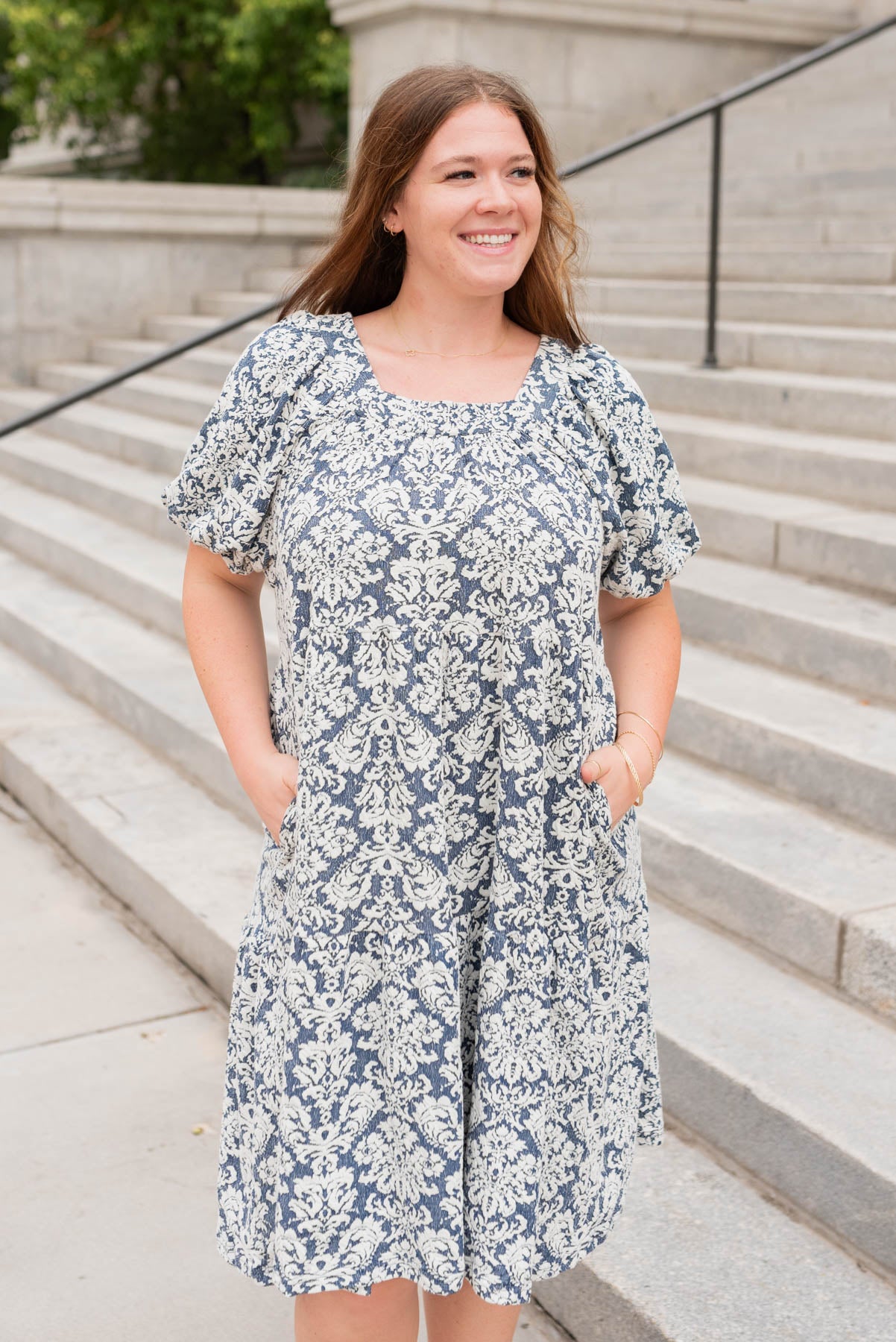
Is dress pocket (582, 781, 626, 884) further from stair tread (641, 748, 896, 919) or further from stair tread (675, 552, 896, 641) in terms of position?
stair tread (675, 552, 896, 641)

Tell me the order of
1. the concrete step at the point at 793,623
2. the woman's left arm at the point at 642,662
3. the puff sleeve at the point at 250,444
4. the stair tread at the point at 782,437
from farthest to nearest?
the stair tread at the point at 782,437
the concrete step at the point at 793,623
the woman's left arm at the point at 642,662
the puff sleeve at the point at 250,444

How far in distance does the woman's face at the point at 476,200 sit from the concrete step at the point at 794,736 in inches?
76.8

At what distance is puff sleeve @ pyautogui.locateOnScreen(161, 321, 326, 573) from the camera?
1.91 m

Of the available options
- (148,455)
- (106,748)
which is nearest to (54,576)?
(148,455)

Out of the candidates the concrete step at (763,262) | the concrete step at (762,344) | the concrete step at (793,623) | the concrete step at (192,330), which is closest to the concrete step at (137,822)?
the concrete step at (793,623)

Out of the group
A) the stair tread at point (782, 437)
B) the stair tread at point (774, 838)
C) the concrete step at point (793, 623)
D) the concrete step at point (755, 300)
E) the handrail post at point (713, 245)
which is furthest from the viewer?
the concrete step at point (755, 300)

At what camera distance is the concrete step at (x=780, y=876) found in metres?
Answer: 3.05

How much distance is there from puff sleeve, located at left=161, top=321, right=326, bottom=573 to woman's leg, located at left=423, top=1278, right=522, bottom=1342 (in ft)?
3.29

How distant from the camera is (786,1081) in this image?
2.79 metres

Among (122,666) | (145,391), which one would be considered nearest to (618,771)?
(122,666)

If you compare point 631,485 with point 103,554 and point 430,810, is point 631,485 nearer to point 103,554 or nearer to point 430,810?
point 430,810

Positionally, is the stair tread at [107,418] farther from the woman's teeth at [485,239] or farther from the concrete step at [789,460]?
the woman's teeth at [485,239]

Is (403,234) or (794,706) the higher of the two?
(403,234)

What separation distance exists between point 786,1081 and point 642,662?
43.6 inches
